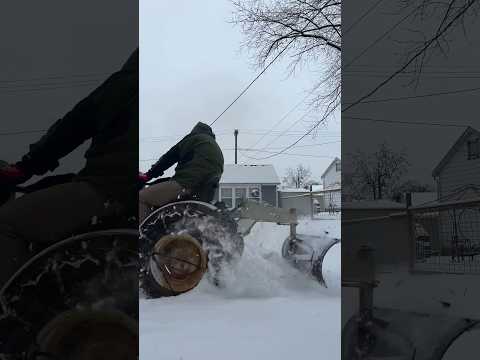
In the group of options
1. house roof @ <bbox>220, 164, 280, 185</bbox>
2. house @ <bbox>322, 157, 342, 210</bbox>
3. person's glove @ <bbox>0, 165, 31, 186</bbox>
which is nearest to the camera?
person's glove @ <bbox>0, 165, 31, 186</bbox>

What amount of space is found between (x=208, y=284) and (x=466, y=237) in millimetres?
1857

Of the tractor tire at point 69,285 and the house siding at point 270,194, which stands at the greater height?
the house siding at point 270,194

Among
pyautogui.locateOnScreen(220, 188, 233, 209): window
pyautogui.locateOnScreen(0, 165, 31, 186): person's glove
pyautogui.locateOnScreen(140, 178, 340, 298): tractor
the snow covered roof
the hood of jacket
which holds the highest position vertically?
the hood of jacket

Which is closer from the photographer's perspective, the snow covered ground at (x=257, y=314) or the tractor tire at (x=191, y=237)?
the snow covered ground at (x=257, y=314)

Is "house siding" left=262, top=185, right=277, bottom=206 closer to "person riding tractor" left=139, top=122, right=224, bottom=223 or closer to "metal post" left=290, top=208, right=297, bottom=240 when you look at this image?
"metal post" left=290, top=208, right=297, bottom=240

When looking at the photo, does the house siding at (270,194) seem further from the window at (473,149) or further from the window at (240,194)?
the window at (473,149)

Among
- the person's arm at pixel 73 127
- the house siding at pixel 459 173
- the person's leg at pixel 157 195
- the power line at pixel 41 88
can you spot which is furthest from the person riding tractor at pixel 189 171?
the house siding at pixel 459 173

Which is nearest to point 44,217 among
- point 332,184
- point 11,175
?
point 11,175

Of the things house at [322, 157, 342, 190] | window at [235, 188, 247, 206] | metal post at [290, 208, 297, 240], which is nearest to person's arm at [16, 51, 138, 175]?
window at [235, 188, 247, 206]

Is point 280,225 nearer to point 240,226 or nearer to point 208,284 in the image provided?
point 240,226

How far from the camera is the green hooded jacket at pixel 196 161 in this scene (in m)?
3.38

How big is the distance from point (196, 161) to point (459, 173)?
1846 millimetres

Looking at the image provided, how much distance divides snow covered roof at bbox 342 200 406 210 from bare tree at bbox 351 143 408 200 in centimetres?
4

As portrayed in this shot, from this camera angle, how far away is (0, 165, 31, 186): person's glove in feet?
9.43
